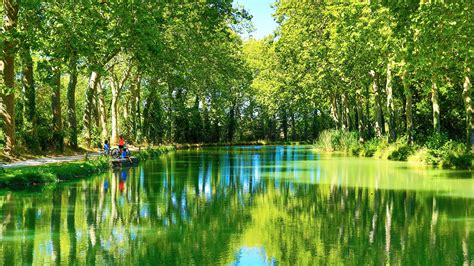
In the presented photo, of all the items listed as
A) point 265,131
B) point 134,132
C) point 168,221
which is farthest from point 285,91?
point 265,131

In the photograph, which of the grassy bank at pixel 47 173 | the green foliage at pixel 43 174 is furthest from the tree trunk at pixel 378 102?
the green foliage at pixel 43 174

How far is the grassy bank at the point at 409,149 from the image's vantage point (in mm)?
30281

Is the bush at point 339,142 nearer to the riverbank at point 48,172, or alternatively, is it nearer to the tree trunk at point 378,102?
the tree trunk at point 378,102

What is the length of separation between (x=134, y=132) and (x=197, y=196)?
4239 cm

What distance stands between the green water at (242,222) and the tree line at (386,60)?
225 inches

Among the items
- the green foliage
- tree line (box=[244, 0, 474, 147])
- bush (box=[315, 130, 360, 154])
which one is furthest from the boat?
bush (box=[315, 130, 360, 154])

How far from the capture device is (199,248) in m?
11.2

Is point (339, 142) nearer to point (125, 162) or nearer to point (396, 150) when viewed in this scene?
point (396, 150)

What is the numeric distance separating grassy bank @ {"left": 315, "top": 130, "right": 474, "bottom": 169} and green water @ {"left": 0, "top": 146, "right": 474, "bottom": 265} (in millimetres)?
6106

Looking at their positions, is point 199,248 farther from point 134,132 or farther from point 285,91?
point 134,132

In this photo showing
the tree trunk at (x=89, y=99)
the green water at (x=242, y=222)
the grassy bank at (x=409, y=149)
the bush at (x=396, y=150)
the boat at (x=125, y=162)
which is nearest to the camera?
the green water at (x=242, y=222)

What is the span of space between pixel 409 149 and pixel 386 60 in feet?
21.9

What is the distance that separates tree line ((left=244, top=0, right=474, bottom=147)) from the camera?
22.7 meters

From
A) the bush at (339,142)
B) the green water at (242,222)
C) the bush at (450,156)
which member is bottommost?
the green water at (242,222)
